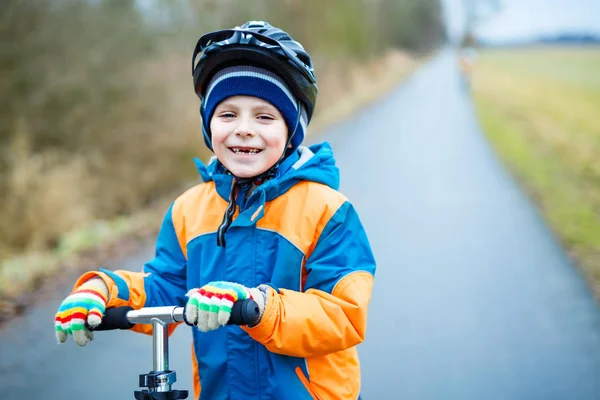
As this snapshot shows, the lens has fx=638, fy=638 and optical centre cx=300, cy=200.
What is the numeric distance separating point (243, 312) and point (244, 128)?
63 centimetres

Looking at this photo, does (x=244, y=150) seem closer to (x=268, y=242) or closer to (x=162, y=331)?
(x=268, y=242)

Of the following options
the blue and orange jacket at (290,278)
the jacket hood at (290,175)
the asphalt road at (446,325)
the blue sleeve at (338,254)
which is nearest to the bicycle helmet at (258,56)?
the jacket hood at (290,175)

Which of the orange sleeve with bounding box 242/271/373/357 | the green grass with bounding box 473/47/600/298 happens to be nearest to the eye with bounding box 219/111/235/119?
the orange sleeve with bounding box 242/271/373/357

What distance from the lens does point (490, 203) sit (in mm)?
→ 8406

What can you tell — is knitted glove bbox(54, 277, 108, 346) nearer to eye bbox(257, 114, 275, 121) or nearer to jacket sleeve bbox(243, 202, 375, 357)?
jacket sleeve bbox(243, 202, 375, 357)

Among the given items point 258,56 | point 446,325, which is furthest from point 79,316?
point 446,325

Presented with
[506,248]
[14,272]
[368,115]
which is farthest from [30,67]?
[368,115]

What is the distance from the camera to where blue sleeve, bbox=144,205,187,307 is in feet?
7.54

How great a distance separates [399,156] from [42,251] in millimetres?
6719

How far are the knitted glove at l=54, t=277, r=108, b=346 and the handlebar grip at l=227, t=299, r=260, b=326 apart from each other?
1.50 ft

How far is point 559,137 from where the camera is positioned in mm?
13375

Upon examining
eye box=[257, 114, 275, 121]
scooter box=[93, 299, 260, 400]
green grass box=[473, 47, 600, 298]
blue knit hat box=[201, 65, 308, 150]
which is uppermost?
green grass box=[473, 47, 600, 298]

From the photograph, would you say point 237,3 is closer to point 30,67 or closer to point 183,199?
point 30,67

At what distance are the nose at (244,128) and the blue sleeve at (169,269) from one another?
468 millimetres
